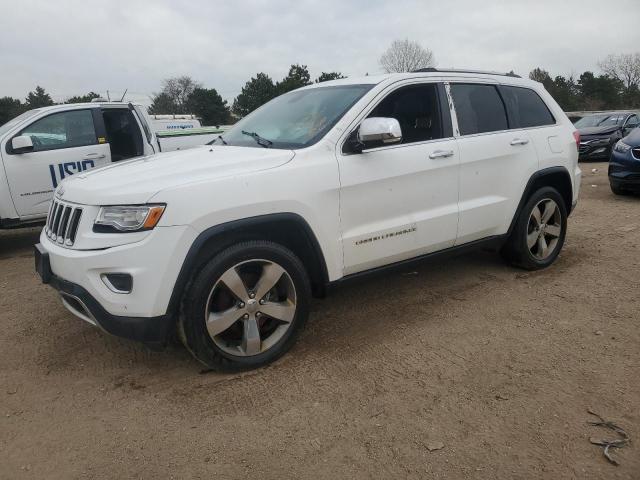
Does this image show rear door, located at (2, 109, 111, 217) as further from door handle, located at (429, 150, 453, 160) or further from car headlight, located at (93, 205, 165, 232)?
door handle, located at (429, 150, 453, 160)

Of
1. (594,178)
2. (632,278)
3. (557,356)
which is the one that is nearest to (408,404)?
(557,356)

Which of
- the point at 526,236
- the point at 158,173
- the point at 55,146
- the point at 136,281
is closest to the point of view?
the point at 136,281

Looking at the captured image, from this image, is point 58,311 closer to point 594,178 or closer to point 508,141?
point 508,141

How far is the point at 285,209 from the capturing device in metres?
3.07

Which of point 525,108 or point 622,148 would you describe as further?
point 622,148

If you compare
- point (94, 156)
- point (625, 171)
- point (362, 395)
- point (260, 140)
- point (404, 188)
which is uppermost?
point (260, 140)

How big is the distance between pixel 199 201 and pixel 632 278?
3991 mm

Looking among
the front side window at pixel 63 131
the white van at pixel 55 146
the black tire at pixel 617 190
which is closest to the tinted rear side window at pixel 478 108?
the white van at pixel 55 146

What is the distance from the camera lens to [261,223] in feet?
9.91

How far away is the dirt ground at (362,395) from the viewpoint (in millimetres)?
2367

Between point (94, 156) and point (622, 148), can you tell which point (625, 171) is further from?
point (94, 156)

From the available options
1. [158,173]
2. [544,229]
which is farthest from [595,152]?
[158,173]

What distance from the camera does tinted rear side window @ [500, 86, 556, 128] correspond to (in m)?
4.55

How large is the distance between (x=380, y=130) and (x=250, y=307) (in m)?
1.36
